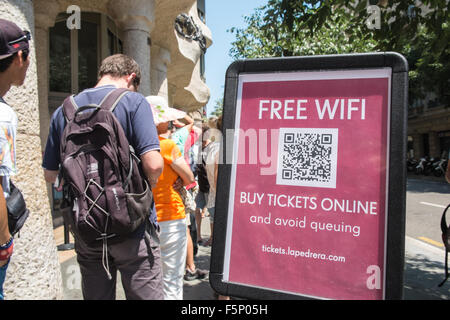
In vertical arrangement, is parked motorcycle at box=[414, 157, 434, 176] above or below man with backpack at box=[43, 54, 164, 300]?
below

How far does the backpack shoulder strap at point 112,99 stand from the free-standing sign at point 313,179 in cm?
70

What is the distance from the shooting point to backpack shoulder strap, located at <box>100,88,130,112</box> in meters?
1.91

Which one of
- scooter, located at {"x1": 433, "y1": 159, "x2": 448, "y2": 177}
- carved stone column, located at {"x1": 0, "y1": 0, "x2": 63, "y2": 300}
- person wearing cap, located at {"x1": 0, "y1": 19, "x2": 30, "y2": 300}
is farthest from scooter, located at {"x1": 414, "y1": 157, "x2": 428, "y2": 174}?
person wearing cap, located at {"x1": 0, "y1": 19, "x2": 30, "y2": 300}

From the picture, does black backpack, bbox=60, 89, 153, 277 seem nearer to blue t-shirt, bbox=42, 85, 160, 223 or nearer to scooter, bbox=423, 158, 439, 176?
blue t-shirt, bbox=42, 85, 160, 223

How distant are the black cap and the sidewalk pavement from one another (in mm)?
2604

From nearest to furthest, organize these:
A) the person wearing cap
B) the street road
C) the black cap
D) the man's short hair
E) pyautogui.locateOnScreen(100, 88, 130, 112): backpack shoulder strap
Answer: the person wearing cap
the black cap
pyautogui.locateOnScreen(100, 88, 130, 112): backpack shoulder strap
the man's short hair
the street road

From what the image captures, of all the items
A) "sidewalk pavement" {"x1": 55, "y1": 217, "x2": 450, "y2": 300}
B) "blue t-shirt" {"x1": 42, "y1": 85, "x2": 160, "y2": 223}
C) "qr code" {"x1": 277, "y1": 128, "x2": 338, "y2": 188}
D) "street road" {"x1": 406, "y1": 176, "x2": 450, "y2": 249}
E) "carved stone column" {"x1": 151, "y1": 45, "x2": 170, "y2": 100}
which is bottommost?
"street road" {"x1": 406, "y1": 176, "x2": 450, "y2": 249}

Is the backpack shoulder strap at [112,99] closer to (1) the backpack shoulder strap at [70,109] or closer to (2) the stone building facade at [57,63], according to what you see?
(1) the backpack shoulder strap at [70,109]

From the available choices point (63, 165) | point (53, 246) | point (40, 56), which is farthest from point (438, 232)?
point (40, 56)

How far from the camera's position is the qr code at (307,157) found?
142 cm

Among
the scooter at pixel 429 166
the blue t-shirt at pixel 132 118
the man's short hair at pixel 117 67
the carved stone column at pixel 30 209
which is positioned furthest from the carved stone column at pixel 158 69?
the scooter at pixel 429 166

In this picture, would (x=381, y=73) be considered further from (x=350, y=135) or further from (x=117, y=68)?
(x=117, y=68)

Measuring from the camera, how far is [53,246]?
3.27 metres

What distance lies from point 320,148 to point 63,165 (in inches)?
49.0
